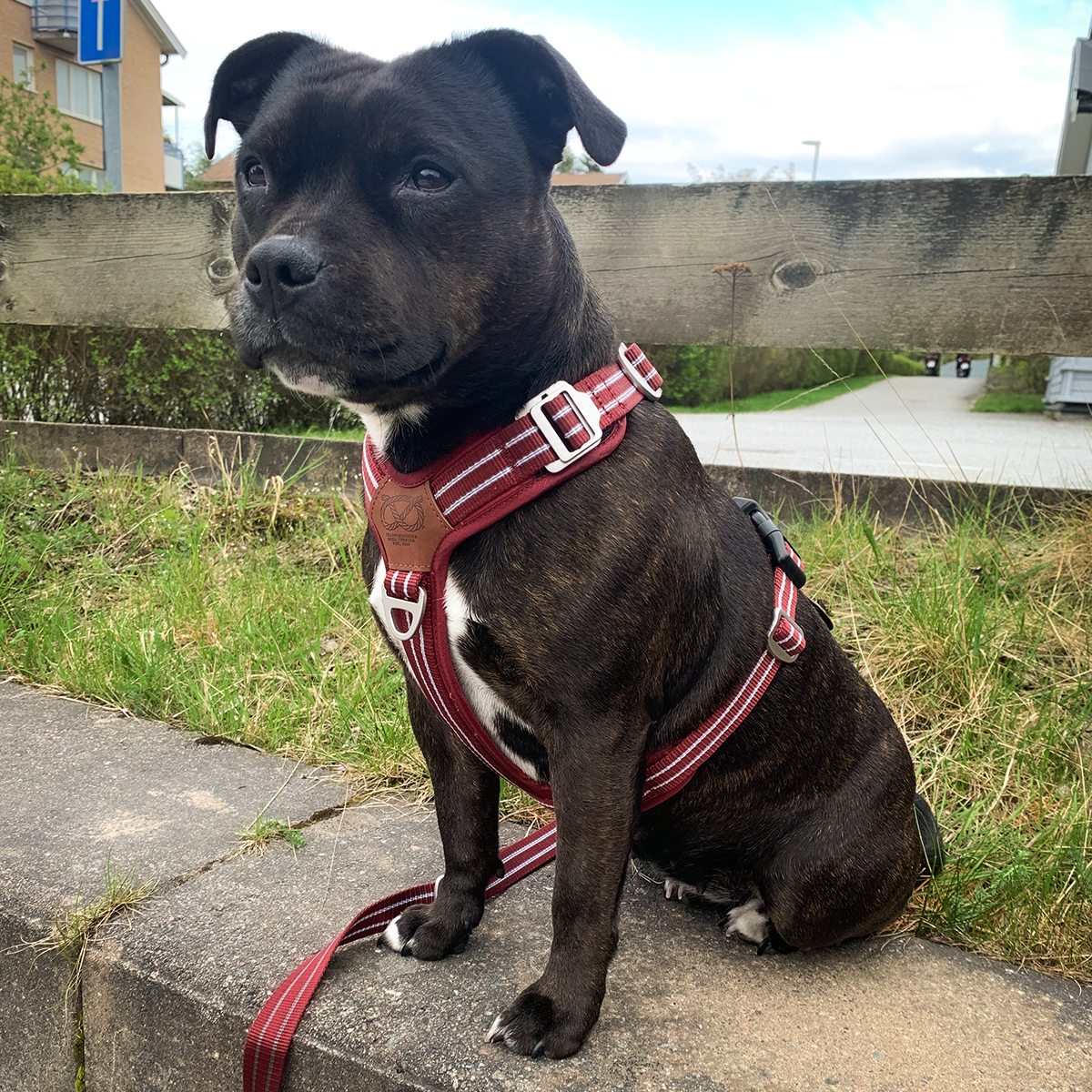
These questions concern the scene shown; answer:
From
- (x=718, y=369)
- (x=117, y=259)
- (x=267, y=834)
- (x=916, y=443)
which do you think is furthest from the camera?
(x=718, y=369)

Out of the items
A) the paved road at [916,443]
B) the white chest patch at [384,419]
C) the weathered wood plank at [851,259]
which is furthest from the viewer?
the paved road at [916,443]

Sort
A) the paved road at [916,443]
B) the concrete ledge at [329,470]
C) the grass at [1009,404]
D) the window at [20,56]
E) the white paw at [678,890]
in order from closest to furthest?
1. the white paw at [678,890]
2. the concrete ledge at [329,470]
3. the paved road at [916,443]
4. the grass at [1009,404]
5. the window at [20,56]

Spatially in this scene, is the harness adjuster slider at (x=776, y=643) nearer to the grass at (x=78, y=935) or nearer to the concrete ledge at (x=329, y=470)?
the grass at (x=78, y=935)

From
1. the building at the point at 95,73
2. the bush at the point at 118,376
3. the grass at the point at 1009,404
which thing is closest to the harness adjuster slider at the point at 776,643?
the bush at the point at 118,376

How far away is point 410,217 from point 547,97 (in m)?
0.35

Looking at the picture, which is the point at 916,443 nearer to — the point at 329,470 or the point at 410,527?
the point at 329,470

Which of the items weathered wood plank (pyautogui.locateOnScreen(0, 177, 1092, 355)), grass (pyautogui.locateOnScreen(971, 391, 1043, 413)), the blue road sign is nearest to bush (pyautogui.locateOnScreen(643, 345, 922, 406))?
grass (pyautogui.locateOnScreen(971, 391, 1043, 413))

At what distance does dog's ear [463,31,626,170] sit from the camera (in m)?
1.56

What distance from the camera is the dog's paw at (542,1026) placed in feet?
4.98

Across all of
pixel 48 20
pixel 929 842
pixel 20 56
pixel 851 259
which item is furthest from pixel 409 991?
pixel 48 20

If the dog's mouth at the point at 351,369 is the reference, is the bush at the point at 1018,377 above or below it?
below

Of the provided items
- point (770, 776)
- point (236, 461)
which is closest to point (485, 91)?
point (770, 776)

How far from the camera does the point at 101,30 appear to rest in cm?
716

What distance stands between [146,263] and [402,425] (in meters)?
3.22
